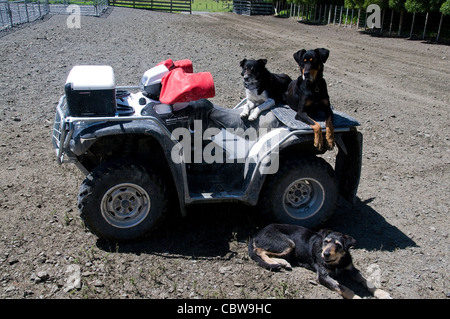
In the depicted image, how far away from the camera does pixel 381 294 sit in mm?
4246

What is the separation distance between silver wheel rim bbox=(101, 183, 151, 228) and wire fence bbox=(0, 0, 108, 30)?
19585 millimetres

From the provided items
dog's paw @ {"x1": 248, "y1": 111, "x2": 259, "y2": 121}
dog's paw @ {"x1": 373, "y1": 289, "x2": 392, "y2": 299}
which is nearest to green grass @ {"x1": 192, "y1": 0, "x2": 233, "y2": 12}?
dog's paw @ {"x1": 248, "y1": 111, "x2": 259, "y2": 121}

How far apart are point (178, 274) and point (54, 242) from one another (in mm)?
1518

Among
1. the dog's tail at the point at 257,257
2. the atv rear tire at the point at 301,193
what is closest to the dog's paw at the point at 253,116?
the atv rear tire at the point at 301,193

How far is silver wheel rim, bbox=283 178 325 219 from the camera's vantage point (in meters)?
5.13

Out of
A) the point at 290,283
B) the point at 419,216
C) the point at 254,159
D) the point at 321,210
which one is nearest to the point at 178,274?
the point at 290,283

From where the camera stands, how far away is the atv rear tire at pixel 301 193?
4945 mm

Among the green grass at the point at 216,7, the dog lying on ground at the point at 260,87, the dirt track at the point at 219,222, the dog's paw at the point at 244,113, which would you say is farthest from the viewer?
the green grass at the point at 216,7

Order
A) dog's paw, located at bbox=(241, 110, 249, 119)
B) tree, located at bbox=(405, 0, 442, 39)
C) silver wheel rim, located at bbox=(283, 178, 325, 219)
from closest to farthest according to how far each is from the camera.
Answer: silver wheel rim, located at bbox=(283, 178, 325, 219), dog's paw, located at bbox=(241, 110, 249, 119), tree, located at bbox=(405, 0, 442, 39)

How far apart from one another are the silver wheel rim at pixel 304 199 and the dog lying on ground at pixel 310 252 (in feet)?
1.46

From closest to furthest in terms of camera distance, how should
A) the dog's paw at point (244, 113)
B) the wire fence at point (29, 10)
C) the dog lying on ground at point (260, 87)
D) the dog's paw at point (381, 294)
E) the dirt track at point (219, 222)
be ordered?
the dog's paw at point (381, 294), the dirt track at point (219, 222), the dog lying on ground at point (260, 87), the dog's paw at point (244, 113), the wire fence at point (29, 10)

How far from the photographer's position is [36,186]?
620 cm

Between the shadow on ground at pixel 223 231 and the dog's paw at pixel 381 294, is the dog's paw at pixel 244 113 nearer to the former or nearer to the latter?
the shadow on ground at pixel 223 231

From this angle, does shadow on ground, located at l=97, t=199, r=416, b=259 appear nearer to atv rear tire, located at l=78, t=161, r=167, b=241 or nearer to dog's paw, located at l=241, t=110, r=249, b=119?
atv rear tire, located at l=78, t=161, r=167, b=241
